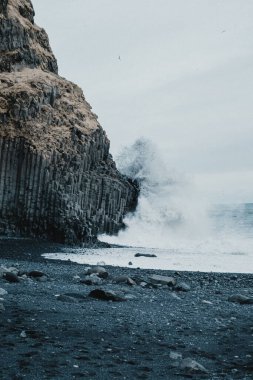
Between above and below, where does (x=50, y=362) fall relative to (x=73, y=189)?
below

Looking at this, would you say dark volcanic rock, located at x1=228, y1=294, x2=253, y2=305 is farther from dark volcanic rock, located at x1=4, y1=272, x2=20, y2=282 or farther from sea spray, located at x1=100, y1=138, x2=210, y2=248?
sea spray, located at x1=100, y1=138, x2=210, y2=248

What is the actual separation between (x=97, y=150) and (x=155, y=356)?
21.5m

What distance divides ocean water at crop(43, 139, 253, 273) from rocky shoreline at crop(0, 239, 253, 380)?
739 cm

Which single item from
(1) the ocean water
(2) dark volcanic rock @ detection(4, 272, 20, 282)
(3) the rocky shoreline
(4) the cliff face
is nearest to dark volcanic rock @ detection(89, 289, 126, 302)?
(3) the rocky shoreline

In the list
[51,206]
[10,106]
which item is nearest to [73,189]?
[51,206]

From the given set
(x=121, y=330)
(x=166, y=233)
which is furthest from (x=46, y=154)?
(x=121, y=330)

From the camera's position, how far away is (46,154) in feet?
74.2

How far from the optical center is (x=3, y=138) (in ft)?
72.9

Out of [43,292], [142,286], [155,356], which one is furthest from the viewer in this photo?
[142,286]

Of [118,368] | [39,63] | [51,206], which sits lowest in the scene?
[118,368]

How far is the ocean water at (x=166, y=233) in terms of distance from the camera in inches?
712

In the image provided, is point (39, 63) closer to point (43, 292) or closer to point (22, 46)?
point (22, 46)

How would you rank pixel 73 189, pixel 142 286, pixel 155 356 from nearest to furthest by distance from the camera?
pixel 155 356 → pixel 142 286 → pixel 73 189

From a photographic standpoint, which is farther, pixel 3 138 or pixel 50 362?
pixel 3 138
